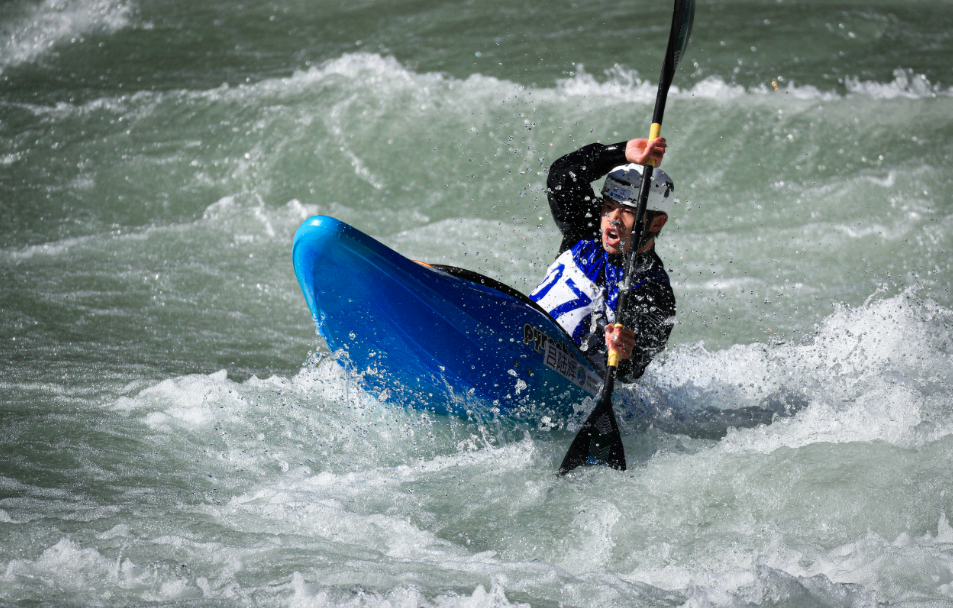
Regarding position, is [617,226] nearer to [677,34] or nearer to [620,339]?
[620,339]

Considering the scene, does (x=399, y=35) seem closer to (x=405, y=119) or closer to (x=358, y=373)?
(x=405, y=119)

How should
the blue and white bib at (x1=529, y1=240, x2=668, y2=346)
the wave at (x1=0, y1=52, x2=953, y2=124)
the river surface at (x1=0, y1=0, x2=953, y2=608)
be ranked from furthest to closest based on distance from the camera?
Result: the wave at (x1=0, y1=52, x2=953, y2=124) → the blue and white bib at (x1=529, y1=240, x2=668, y2=346) → the river surface at (x1=0, y1=0, x2=953, y2=608)

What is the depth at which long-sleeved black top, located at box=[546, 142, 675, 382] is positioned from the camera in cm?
357

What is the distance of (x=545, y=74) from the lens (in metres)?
7.98

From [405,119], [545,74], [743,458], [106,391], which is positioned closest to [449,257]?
[405,119]

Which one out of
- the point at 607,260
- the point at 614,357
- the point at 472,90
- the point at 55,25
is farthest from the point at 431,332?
the point at 55,25

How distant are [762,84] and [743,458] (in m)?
5.42

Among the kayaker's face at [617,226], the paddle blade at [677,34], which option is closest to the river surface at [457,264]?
the kayaker's face at [617,226]

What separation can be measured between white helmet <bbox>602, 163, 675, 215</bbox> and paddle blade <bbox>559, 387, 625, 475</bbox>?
2.94ft

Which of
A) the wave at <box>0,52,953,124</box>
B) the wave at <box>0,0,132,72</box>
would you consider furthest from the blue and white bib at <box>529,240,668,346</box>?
the wave at <box>0,0,132,72</box>

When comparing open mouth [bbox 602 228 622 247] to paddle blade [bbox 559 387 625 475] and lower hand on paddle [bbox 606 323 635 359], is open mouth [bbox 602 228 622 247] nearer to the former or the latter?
lower hand on paddle [bbox 606 323 635 359]

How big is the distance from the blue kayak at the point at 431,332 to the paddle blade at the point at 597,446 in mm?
256

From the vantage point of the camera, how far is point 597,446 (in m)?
3.34

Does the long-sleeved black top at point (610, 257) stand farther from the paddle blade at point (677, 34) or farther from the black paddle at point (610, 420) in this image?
the paddle blade at point (677, 34)
